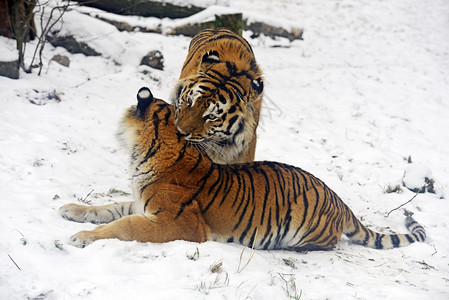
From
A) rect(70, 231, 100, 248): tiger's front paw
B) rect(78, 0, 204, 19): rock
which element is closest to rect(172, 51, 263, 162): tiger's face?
rect(70, 231, 100, 248): tiger's front paw

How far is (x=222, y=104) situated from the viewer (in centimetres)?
333

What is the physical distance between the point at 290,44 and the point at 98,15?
16.7 feet

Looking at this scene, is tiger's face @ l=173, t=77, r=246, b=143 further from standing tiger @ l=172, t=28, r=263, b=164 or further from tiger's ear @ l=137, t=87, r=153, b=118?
tiger's ear @ l=137, t=87, r=153, b=118

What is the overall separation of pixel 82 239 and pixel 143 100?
111 cm

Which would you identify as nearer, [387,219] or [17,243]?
[17,243]

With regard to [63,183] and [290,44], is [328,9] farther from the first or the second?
[63,183]

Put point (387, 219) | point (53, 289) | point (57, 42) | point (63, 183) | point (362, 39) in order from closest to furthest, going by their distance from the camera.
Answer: point (53, 289) → point (63, 183) → point (387, 219) → point (57, 42) → point (362, 39)

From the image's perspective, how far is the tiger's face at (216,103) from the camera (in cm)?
318

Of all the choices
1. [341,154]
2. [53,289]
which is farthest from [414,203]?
[53,289]

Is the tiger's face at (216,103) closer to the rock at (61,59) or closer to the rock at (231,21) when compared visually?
the rock at (61,59)

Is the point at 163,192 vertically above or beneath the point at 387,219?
above

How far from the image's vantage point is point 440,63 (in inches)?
436

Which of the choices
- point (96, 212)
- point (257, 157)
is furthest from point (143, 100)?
point (257, 157)

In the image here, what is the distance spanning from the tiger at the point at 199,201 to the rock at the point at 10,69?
292cm
